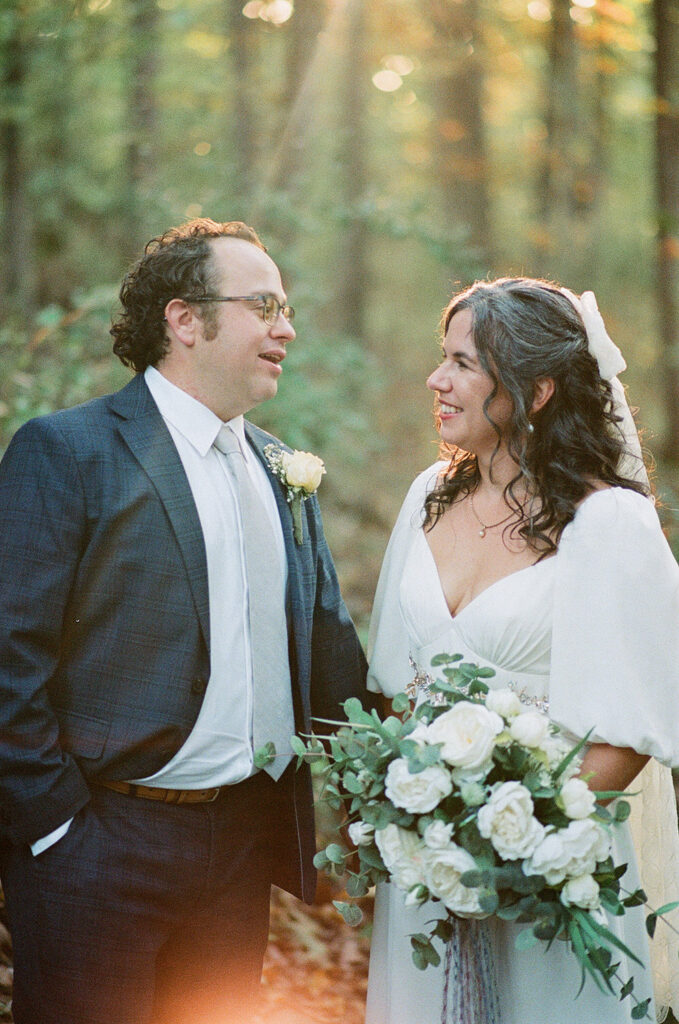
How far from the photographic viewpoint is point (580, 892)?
2258 mm

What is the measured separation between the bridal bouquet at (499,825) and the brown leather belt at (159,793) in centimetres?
61

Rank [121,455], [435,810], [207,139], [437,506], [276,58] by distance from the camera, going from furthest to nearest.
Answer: [276,58] → [207,139] → [437,506] → [121,455] → [435,810]

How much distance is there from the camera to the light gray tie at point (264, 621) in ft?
9.72

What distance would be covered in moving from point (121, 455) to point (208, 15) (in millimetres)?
10772

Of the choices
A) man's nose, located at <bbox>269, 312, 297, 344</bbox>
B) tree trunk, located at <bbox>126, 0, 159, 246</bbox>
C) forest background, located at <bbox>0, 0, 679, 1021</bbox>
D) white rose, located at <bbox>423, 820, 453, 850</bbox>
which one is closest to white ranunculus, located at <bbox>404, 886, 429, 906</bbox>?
white rose, located at <bbox>423, 820, 453, 850</bbox>

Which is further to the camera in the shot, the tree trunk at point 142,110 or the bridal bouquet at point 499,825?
the tree trunk at point 142,110

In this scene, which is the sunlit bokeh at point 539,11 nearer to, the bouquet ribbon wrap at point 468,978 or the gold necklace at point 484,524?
the gold necklace at point 484,524

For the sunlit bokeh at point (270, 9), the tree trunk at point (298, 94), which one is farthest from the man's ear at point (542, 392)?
the sunlit bokeh at point (270, 9)

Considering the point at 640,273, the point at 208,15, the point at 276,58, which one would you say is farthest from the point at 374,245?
the point at 208,15

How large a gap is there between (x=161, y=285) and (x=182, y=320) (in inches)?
6.6

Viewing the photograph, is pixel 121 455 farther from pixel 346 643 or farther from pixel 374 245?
pixel 374 245

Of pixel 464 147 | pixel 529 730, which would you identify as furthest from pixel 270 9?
pixel 529 730

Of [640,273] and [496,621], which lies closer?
[496,621]

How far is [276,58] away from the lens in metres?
16.5
